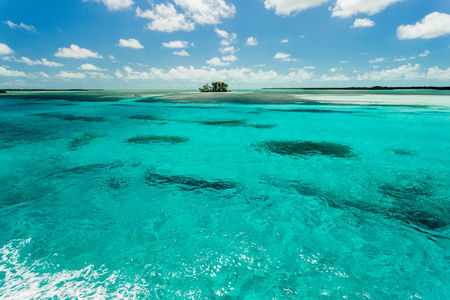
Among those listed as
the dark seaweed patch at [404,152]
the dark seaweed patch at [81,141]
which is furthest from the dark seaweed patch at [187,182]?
the dark seaweed patch at [404,152]

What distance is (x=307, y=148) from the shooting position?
44.4ft

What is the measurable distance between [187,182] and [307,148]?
26.3ft

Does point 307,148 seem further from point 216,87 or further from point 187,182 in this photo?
point 216,87

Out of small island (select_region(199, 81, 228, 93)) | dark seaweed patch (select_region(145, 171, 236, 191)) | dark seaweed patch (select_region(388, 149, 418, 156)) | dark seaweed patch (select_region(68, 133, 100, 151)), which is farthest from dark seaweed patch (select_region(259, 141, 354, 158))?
small island (select_region(199, 81, 228, 93))

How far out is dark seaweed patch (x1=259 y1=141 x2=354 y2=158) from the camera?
12.5 metres

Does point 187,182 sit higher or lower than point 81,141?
lower

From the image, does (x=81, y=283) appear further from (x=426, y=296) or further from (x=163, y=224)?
(x=426, y=296)

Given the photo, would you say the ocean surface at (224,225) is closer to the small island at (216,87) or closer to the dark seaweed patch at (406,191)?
the dark seaweed patch at (406,191)

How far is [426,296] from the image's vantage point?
4039 mm

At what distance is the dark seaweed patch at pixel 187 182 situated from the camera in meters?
8.42

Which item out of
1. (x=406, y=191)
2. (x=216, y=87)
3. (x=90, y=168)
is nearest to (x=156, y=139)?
(x=90, y=168)

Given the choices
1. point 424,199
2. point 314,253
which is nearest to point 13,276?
point 314,253

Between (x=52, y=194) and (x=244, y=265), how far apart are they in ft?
22.3

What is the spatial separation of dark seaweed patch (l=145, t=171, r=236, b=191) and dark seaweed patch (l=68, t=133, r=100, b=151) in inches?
279
